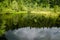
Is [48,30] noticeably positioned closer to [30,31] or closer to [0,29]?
[30,31]

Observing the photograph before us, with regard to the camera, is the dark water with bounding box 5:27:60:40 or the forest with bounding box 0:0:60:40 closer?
the dark water with bounding box 5:27:60:40

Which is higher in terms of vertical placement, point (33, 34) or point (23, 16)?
point (23, 16)

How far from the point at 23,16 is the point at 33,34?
44cm

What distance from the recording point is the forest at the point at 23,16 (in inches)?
122

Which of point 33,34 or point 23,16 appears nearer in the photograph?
point 33,34

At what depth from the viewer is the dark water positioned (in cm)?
291

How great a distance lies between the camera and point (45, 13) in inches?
128

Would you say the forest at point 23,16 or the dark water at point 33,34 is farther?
the forest at point 23,16

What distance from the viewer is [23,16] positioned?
3135 mm

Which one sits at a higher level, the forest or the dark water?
the forest

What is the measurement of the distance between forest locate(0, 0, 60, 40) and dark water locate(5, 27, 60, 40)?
160 mm

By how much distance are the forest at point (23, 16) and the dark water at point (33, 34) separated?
6.3 inches

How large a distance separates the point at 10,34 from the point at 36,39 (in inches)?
20.2

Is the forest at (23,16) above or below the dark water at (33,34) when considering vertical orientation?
above
